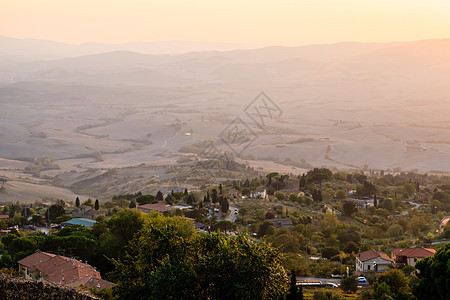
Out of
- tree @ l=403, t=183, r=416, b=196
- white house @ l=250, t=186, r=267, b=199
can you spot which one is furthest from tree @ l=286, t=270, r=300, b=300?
tree @ l=403, t=183, r=416, b=196

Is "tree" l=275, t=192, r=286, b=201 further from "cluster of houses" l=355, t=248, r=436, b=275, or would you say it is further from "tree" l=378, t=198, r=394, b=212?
"cluster of houses" l=355, t=248, r=436, b=275

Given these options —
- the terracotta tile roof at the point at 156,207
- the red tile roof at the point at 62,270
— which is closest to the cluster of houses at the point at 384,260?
the red tile roof at the point at 62,270

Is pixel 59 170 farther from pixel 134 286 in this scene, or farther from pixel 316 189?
pixel 134 286

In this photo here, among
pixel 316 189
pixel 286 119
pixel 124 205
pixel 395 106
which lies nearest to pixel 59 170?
pixel 124 205

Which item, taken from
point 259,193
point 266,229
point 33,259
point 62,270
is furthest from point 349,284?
point 259,193

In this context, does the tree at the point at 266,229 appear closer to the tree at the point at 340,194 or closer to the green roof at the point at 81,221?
the green roof at the point at 81,221

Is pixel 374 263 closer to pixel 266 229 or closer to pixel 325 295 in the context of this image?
pixel 325 295
